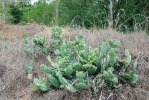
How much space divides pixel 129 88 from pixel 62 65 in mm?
1079

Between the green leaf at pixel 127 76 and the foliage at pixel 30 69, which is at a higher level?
the green leaf at pixel 127 76

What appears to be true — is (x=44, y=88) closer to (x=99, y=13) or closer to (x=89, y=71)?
(x=89, y=71)

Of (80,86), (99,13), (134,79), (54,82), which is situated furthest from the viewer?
(99,13)

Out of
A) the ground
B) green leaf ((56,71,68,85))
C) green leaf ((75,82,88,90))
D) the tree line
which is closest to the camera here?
green leaf ((75,82,88,90))

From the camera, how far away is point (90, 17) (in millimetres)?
10984

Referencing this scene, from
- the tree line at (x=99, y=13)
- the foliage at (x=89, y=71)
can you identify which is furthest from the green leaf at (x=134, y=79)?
the tree line at (x=99, y=13)

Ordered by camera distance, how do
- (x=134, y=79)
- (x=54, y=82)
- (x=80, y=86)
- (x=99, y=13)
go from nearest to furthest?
(x=80, y=86)
(x=134, y=79)
(x=54, y=82)
(x=99, y=13)

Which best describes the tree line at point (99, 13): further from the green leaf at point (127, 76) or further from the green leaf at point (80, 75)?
the green leaf at point (80, 75)

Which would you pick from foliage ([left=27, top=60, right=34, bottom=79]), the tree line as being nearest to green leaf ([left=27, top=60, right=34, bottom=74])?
foliage ([left=27, top=60, right=34, bottom=79])

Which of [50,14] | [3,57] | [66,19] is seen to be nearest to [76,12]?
[66,19]

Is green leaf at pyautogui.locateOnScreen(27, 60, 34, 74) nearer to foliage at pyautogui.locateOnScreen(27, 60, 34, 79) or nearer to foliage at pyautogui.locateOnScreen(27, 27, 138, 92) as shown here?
foliage at pyautogui.locateOnScreen(27, 60, 34, 79)

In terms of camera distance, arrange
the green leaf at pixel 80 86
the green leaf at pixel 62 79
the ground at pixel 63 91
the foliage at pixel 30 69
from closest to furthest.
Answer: the green leaf at pixel 80 86 < the green leaf at pixel 62 79 < the ground at pixel 63 91 < the foliage at pixel 30 69

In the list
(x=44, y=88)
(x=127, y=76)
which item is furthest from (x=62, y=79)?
(x=127, y=76)

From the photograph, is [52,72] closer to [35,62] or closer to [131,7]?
[35,62]
